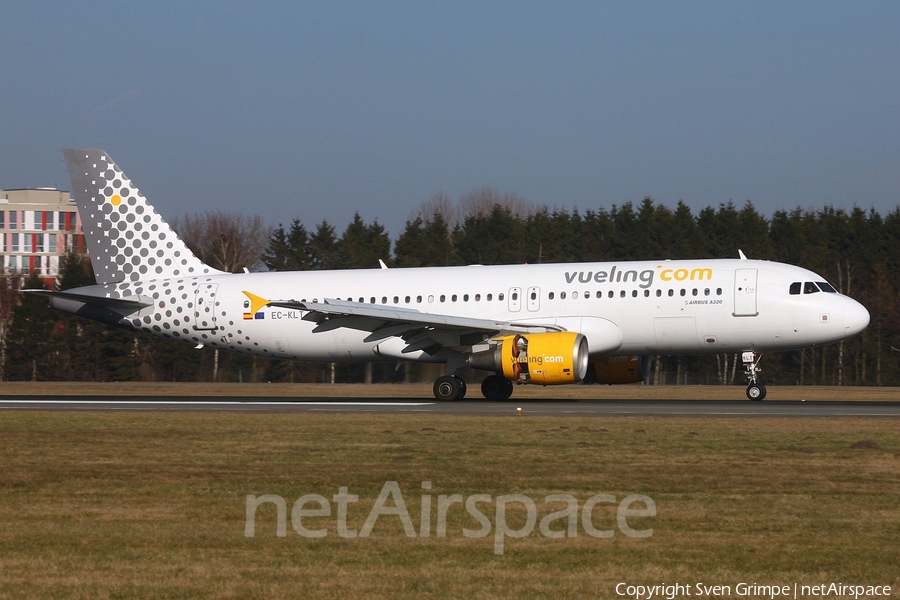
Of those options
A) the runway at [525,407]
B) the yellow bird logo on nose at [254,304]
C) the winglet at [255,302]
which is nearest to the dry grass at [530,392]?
the yellow bird logo on nose at [254,304]

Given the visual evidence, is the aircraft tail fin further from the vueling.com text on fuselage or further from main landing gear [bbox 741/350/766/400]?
main landing gear [bbox 741/350/766/400]

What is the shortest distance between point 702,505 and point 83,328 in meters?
64.3

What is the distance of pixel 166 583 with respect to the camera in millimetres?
8469

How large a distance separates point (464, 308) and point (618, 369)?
471 centimetres

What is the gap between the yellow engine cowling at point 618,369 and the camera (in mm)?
31906

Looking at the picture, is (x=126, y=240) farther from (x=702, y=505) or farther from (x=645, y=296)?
(x=702, y=505)

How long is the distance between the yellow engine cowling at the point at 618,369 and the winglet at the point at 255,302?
32.0ft

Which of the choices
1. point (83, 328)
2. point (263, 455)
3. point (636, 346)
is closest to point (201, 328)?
point (636, 346)

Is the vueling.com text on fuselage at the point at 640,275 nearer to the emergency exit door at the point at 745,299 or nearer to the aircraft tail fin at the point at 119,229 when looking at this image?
the emergency exit door at the point at 745,299

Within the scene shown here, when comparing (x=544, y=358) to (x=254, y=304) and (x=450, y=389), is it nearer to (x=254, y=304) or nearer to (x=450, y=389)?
(x=450, y=389)

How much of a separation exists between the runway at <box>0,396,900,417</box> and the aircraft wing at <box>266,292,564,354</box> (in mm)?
1701

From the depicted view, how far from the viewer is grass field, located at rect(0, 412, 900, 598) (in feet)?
28.3

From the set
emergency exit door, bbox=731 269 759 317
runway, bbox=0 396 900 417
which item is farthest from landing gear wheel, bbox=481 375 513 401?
emergency exit door, bbox=731 269 759 317

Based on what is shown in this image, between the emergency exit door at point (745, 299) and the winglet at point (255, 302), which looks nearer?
the emergency exit door at point (745, 299)
